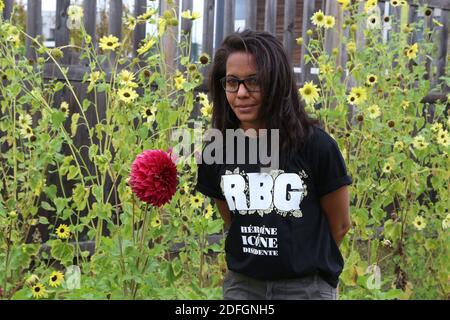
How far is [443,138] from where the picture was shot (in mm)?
3395

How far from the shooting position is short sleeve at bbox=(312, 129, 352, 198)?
2232 mm

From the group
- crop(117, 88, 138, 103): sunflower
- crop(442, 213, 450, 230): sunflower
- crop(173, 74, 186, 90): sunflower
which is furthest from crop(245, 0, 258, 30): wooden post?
crop(117, 88, 138, 103): sunflower

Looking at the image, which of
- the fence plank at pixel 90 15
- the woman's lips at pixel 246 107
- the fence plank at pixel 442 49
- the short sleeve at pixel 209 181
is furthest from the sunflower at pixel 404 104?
the fence plank at pixel 442 49

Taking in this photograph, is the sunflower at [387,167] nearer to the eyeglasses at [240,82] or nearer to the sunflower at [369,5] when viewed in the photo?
the sunflower at [369,5]

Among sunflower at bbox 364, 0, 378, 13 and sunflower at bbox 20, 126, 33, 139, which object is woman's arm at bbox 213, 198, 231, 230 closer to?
sunflower at bbox 20, 126, 33, 139

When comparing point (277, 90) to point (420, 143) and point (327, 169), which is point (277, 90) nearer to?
point (327, 169)

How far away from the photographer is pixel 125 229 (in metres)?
2.51

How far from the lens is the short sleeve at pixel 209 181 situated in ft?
7.99

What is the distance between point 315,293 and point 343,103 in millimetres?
1247

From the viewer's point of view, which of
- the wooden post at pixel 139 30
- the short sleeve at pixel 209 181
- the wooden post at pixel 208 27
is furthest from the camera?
the wooden post at pixel 208 27

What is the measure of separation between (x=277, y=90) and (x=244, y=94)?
101 millimetres

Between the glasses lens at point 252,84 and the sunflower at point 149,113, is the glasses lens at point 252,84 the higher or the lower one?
the higher one
